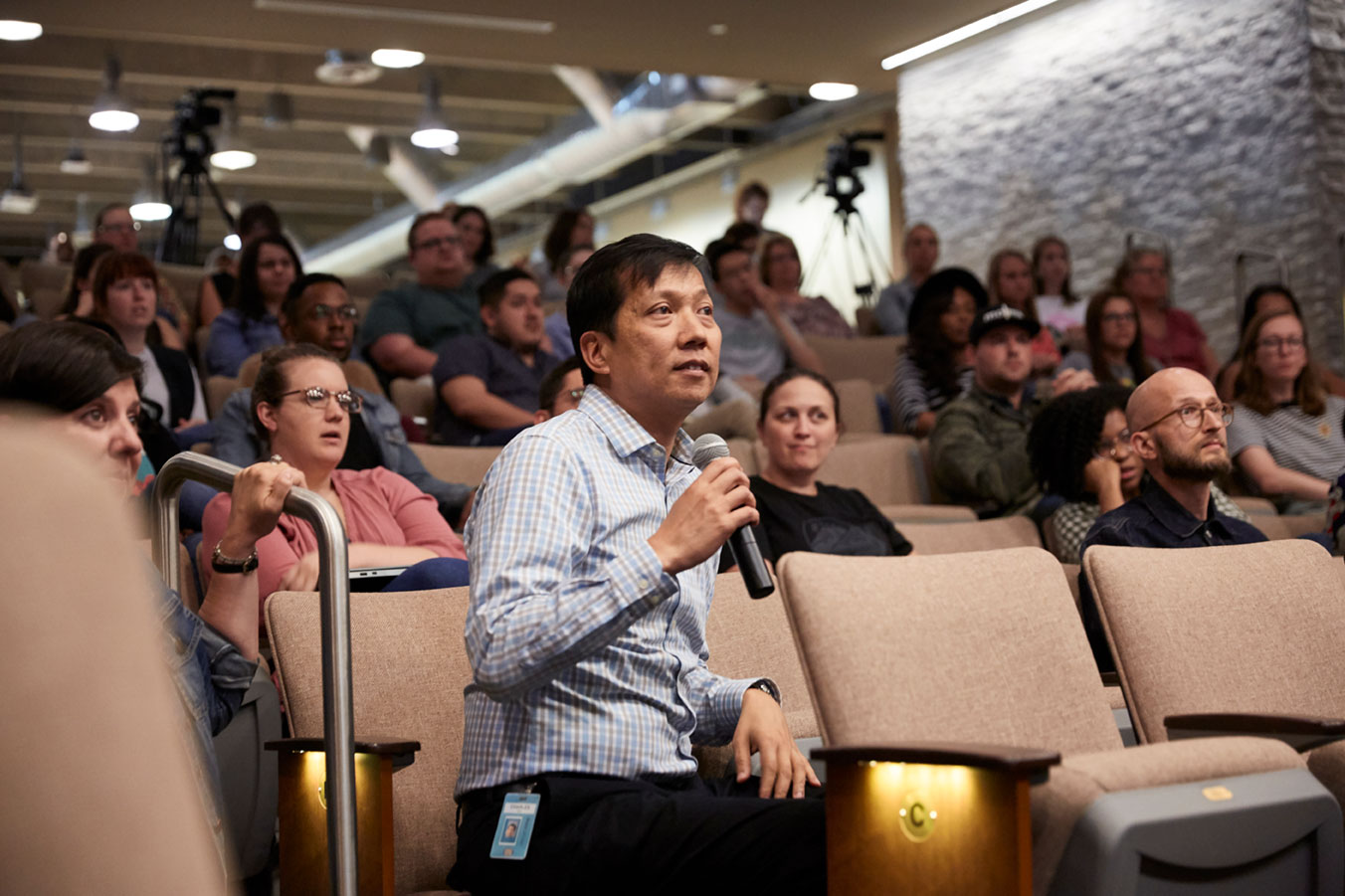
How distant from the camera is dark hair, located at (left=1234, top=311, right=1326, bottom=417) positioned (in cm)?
477

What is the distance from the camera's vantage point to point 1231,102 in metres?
6.88

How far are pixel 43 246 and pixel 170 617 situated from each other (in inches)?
530

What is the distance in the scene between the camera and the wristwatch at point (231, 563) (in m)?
1.96

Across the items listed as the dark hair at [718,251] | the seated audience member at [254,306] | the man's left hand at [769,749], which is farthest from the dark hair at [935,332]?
the man's left hand at [769,749]

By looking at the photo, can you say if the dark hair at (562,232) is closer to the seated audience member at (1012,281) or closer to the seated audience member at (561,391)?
the seated audience member at (1012,281)

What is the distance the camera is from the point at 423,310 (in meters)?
5.42

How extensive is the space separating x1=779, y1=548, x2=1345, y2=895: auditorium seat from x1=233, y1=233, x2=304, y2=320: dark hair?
3.75 metres

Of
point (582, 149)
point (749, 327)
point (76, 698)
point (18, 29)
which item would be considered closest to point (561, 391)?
point (749, 327)

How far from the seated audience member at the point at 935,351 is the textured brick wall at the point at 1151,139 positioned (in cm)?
222

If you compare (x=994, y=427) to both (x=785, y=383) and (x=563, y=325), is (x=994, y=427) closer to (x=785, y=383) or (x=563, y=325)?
(x=785, y=383)

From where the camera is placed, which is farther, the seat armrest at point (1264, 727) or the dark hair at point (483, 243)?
the dark hair at point (483, 243)

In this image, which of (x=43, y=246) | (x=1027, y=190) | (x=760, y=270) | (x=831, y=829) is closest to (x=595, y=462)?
(x=831, y=829)

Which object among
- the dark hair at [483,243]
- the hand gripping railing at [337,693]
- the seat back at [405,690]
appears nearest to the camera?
the hand gripping railing at [337,693]

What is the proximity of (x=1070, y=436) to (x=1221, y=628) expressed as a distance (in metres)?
1.66
